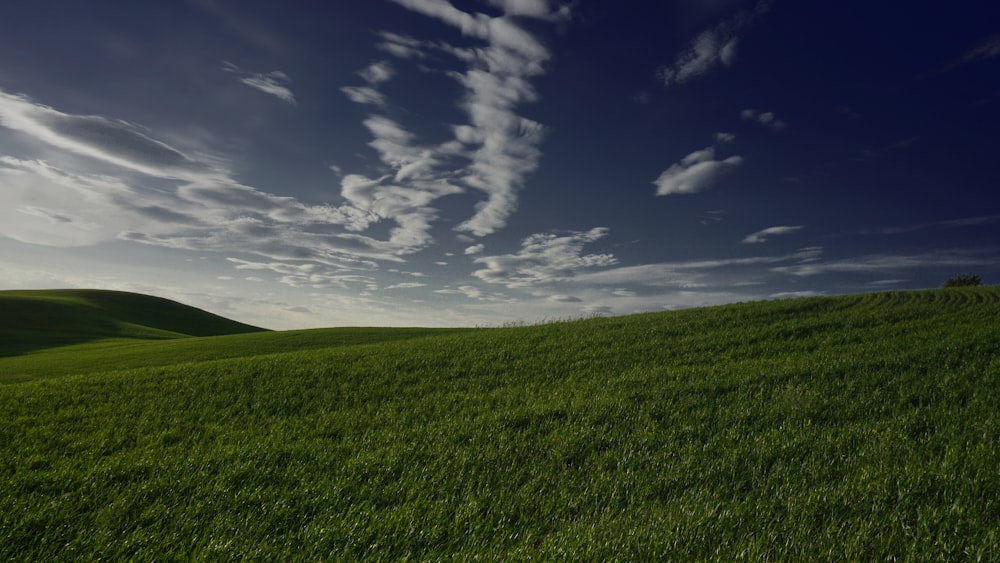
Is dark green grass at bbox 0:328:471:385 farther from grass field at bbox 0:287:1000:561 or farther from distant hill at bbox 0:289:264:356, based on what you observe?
grass field at bbox 0:287:1000:561

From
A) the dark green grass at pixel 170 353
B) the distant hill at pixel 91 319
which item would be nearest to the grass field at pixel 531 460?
the dark green grass at pixel 170 353

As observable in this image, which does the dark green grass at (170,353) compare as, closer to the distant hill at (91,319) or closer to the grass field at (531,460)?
the distant hill at (91,319)

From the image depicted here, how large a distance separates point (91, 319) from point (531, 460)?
260ft

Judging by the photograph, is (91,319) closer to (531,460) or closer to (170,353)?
(170,353)

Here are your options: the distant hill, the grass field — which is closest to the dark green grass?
the distant hill

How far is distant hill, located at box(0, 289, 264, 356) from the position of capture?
51.9 m

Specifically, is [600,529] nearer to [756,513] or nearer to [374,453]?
[756,513]

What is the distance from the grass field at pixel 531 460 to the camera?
550 cm

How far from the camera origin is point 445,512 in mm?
6180

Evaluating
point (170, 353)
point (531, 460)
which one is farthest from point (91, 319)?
point (531, 460)

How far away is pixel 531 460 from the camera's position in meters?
7.89

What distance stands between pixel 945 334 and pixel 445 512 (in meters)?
19.0

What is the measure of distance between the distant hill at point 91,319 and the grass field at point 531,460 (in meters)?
43.7

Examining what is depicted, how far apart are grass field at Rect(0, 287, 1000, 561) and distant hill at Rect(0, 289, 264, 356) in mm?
43659
